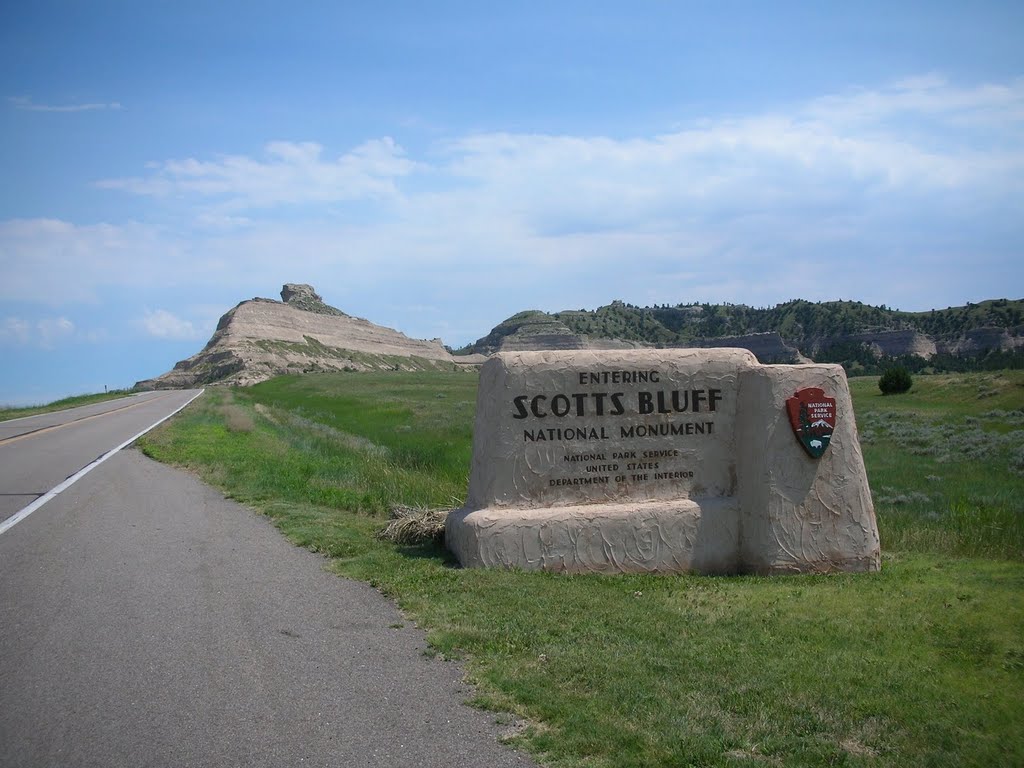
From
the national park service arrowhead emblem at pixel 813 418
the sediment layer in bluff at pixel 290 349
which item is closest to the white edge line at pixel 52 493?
the national park service arrowhead emblem at pixel 813 418

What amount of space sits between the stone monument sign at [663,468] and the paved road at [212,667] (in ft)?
6.38

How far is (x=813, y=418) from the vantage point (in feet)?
29.1

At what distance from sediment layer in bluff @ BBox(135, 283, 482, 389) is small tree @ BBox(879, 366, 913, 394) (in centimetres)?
6466

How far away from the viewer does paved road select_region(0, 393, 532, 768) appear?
4.66 m

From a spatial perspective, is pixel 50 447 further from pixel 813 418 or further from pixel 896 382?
pixel 896 382

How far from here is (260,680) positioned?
562cm

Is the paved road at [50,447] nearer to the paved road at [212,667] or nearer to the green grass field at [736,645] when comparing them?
the green grass field at [736,645]

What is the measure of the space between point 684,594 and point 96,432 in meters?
24.7

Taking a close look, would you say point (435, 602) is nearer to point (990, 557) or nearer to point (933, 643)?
point (933, 643)

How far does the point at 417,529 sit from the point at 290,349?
109 m

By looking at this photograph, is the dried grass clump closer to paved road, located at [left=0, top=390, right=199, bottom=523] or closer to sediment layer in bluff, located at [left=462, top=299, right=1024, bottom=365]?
paved road, located at [left=0, top=390, right=199, bottom=523]

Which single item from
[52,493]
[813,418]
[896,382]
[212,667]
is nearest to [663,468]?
[813,418]

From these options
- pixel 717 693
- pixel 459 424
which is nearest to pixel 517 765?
pixel 717 693

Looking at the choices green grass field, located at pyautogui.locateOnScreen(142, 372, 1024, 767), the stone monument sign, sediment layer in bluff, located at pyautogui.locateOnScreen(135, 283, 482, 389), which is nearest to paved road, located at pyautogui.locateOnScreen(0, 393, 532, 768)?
green grass field, located at pyautogui.locateOnScreen(142, 372, 1024, 767)
